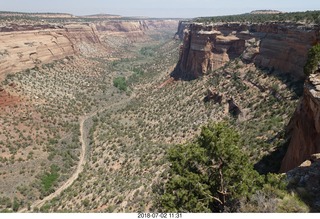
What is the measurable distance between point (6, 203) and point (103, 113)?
31629mm

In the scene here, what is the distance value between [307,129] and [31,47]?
68290 mm

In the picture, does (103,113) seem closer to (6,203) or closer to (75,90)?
(75,90)

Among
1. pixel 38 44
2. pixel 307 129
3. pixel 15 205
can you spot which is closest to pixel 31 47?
pixel 38 44

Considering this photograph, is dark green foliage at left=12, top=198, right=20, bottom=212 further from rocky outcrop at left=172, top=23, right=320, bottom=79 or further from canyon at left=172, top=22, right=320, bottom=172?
rocky outcrop at left=172, top=23, right=320, bottom=79

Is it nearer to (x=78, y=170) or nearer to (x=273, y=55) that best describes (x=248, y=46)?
(x=273, y=55)

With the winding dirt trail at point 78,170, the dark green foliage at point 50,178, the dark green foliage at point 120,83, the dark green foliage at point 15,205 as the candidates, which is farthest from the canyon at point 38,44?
the dark green foliage at point 15,205

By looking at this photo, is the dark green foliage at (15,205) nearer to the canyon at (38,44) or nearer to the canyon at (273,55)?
the canyon at (273,55)

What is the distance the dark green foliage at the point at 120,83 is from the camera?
82.4m

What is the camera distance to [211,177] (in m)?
16.1

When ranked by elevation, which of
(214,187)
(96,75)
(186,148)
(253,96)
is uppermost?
(186,148)

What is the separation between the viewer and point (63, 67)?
3219 inches

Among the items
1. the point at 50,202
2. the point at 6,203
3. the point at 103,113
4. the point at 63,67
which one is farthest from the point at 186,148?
the point at 63,67

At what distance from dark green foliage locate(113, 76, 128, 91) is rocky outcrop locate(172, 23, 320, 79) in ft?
48.6

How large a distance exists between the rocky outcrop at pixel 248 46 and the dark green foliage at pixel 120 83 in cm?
1481
